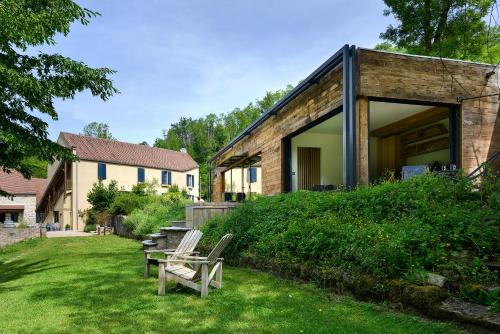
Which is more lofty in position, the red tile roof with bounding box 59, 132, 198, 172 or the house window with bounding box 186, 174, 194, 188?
the red tile roof with bounding box 59, 132, 198, 172

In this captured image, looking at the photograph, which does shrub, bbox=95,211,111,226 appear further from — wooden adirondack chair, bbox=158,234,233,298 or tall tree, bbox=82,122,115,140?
tall tree, bbox=82,122,115,140

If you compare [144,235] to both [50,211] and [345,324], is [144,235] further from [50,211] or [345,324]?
[50,211]

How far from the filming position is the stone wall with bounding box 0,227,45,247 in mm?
18234

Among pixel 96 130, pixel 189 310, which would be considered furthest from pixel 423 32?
pixel 96 130

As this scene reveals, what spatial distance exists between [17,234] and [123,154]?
48.4 ft

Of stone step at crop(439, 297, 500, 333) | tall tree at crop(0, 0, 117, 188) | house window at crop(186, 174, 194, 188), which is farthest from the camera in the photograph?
house window at crop(186, 174, 194, 188)

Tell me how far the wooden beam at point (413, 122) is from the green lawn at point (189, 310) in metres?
7.67

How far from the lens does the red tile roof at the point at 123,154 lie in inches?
1193

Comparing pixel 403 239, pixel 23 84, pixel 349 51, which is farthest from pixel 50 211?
pixel 403 239

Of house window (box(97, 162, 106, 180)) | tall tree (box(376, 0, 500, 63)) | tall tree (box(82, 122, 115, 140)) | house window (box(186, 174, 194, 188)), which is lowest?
house window (box(186, 174, 194, 188))

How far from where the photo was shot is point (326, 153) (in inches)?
602

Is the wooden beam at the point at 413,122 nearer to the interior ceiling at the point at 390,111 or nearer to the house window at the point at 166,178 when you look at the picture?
the interior ceiling at the point at 390,111

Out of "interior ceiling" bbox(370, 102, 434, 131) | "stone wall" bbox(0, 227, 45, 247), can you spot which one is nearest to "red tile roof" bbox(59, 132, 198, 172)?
"stone wall" bbox(0, 227, 45, 247)

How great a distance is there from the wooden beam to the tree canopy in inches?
1018
